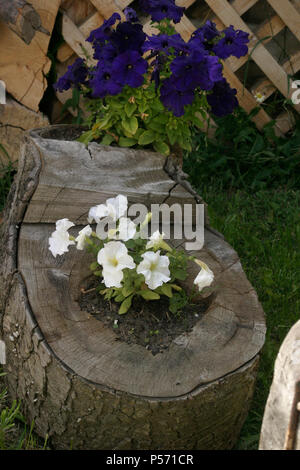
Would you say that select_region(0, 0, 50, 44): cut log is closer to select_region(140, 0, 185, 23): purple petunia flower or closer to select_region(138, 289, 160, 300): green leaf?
select_region(140, 0, 185, 23): purple petunia flower

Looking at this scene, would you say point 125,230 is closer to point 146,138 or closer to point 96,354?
point 96,354

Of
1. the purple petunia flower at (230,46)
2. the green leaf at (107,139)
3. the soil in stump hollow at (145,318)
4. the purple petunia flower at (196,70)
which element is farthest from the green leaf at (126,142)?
the soil in stump hollow at (145,318)

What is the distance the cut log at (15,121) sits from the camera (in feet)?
8.61

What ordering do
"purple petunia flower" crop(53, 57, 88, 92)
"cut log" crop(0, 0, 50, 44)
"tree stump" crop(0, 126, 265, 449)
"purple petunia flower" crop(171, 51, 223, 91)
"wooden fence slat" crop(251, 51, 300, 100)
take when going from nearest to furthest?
"tree stump" crop(0, 126, 265, 449)
"purple petunia flower" crop(171, 51, 223, 91)
"purple petunia flower" crop(53, 57, 88, 92)
"cut log" crop(0, 0, 50, 44)
"wooden fence slat" crop(251, 51, 300, 100)

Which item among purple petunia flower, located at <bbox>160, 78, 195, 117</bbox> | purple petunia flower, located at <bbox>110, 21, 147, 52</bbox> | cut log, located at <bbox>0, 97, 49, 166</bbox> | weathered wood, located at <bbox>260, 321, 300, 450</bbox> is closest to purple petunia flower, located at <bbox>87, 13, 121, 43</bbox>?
purple petunia flower, located at <bbox>110, 21, 147, 52</bbox>

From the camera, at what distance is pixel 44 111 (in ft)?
9.23

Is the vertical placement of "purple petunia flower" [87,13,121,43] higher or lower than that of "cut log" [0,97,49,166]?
higher

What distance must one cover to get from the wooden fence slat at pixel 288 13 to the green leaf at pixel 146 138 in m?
1.11

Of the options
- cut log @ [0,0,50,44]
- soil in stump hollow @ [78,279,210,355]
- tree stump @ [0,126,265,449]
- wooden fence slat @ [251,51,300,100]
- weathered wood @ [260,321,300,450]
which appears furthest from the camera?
wooden fence slat @ [251,51,300,100]

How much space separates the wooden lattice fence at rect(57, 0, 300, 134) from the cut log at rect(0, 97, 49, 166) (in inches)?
7.7

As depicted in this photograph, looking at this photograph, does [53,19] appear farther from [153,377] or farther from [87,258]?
[153,377]

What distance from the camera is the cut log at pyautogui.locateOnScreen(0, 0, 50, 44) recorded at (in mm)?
2400

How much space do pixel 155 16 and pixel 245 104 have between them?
1036mm
